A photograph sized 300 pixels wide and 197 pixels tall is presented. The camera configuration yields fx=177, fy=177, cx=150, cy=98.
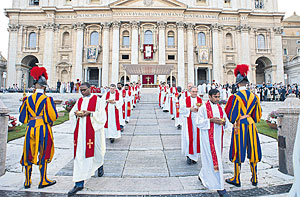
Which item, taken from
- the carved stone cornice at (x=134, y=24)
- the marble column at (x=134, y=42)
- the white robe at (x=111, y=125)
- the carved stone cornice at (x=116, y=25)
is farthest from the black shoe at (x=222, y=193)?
the carved stone cornice at (x=116, y=25)

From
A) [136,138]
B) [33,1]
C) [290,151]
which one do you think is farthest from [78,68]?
[290,151]

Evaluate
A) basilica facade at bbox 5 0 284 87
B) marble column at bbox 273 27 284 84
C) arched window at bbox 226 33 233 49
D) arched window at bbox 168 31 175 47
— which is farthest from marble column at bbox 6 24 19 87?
marble column at bbox 273 27 284 84

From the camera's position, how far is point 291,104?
404 centimetres

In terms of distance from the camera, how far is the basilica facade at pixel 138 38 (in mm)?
31297

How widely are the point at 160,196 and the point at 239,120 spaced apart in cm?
206

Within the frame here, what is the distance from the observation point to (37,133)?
337 centimetres

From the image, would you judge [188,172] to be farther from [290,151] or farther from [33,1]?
[33,1]

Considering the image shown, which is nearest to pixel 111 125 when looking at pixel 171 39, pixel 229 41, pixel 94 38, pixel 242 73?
pixel 242 73

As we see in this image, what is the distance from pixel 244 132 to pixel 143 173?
231 centimetres

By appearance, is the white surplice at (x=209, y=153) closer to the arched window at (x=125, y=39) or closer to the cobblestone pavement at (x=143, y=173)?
the cobblestone pavement at (x=143, y=173)

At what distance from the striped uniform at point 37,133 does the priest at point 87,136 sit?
1.53ft

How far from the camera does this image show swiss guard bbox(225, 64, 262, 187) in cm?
341

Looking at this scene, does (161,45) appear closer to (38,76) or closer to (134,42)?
(134,42)

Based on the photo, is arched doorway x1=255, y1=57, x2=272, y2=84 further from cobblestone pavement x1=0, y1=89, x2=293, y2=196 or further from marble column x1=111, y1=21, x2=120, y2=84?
cobblestone pavement x1=0, y1=89, x2=293, y2=196
